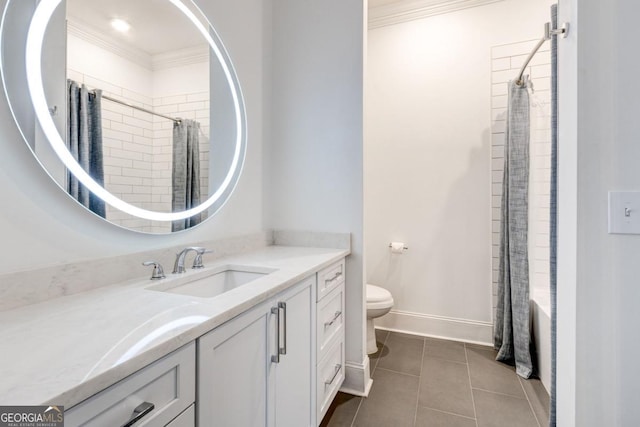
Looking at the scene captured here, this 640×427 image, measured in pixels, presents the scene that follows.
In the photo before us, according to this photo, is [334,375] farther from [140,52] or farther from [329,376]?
[140,52]

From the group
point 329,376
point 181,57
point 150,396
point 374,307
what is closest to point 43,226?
point 150,396

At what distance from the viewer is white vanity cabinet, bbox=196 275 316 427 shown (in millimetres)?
795

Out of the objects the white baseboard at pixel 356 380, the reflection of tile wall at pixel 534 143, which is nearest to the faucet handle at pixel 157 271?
the white baseboard at pixel 356 380

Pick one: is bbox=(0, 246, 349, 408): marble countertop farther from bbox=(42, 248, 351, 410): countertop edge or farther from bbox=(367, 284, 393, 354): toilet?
bbox=(367, 284, 393, 354): toilet

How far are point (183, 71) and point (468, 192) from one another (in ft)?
7.21

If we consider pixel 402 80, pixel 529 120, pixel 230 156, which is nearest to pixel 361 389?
pixel 230 156

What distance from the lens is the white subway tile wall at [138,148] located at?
3.66 ft

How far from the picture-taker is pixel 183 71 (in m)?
1.43

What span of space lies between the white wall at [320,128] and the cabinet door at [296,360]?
573 mm

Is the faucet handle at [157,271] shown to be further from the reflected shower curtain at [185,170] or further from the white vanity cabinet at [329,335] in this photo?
the white vanity cabinet at [329,335]

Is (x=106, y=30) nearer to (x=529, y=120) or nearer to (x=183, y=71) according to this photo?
(x=183, y=71)
